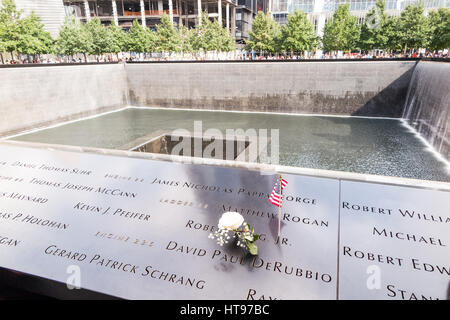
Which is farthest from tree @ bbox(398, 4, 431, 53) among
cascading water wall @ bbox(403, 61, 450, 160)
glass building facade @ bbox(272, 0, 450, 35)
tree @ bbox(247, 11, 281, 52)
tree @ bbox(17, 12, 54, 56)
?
tree @ bbox(17, 12, 54, 56)

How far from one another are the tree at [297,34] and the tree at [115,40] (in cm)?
2006

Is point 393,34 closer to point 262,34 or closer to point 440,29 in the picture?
point 440,29

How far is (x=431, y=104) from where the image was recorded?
15.2 m

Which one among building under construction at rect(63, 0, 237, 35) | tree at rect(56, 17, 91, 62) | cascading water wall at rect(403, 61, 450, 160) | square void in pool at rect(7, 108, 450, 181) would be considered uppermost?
building under construction at rect(63, 0, 237, 35)

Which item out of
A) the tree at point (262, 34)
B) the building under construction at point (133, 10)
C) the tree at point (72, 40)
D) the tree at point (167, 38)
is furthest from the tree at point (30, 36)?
the tree at point (262, 34)

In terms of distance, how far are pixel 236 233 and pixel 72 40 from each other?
118ft

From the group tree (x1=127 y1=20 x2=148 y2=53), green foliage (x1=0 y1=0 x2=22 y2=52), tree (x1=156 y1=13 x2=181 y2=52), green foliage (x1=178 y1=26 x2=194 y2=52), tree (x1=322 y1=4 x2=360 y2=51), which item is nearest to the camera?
green foliage (x1=0 y1=0 x2=22 y2=52)

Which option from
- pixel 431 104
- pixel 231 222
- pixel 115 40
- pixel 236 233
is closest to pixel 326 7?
pixel 115 40

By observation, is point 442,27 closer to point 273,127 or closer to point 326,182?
point 273,127

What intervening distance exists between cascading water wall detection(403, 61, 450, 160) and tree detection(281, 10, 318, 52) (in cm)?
2000

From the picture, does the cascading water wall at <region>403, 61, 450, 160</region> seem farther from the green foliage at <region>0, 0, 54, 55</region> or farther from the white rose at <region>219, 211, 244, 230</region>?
the green foliage at <region>0, 0, 54, 55</region>

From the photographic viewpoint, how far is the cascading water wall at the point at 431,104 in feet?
43.5

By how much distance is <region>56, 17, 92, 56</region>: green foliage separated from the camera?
1296 inches

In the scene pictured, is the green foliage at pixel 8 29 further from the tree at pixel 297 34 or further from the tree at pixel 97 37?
the tree at pixel 297 34
